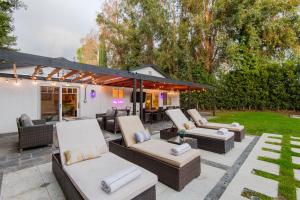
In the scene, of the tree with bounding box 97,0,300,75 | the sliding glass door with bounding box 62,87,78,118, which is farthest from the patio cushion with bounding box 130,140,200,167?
the tree with bounding box 97,0,300,75

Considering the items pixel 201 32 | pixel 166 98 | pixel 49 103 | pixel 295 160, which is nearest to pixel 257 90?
pixel 201 32

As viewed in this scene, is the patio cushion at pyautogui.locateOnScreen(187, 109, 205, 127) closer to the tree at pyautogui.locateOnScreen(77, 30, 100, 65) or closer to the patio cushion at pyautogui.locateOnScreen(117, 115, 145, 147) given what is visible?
the patio cushion at pyautogui.locateOnScreen(117, 115, 145, 147)

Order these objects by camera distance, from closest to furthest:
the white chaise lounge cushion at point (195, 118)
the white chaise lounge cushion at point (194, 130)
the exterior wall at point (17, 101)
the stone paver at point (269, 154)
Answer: the stone paver at point (269, 154)
the white chaise lounge cushion at point (194, 130)
the white chaise lounge cushion at point (195, 118)
the exterior wall at point (17, 101)

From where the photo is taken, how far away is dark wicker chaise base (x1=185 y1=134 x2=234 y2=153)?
4.26 metres

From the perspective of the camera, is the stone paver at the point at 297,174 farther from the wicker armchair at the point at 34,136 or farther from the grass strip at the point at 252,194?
the wicker armchair at the point at 34,136

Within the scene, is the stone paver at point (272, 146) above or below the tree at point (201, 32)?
below

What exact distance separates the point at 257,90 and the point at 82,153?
1569 cm

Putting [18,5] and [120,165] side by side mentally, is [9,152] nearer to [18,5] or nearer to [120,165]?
[120,165]

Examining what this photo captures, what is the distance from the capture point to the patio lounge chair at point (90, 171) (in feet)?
6.11

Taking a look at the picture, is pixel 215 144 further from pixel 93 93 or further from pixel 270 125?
pixel 93 93

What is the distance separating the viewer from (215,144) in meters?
4.39

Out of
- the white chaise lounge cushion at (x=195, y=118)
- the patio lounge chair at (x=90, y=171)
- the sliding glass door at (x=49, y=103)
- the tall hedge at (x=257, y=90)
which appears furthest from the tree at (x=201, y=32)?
the patio lounge chair at (x=90, y=171)

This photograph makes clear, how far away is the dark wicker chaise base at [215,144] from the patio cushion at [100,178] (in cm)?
283

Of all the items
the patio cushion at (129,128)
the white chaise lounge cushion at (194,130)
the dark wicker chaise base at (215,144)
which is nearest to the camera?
the patio cushion at (129,128)
